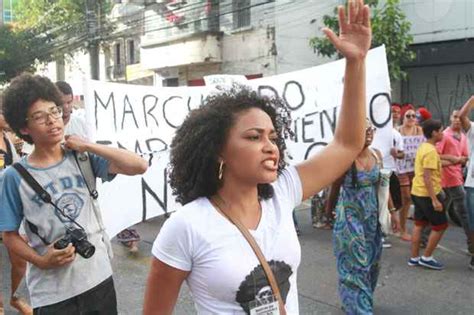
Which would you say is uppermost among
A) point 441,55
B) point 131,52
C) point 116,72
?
point 131,52

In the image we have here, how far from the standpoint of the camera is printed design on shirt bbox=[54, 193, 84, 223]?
2.65m

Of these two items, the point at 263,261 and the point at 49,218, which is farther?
the point at 49,218

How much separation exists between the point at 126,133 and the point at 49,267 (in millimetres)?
2596

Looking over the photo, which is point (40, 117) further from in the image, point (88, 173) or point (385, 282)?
point (385, 282)

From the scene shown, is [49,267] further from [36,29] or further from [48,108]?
[36,29]

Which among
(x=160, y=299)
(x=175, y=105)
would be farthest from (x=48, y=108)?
(x=175, y=105)

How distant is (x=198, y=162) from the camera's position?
6.56 ft

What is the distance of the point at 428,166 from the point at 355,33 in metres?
4.22

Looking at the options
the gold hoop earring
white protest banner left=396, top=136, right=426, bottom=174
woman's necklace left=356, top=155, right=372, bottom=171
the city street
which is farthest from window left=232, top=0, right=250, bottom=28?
the gold hoop earring

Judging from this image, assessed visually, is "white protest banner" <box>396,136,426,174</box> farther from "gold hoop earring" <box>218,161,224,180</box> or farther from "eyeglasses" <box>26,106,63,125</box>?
"gold hoop earring" <box>218,161,224,180</box>

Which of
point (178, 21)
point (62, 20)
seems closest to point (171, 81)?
point (178, 21)

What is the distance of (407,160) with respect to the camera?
8.09 meters

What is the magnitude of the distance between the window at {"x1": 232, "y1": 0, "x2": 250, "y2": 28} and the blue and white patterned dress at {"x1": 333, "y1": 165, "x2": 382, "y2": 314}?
16397 mm

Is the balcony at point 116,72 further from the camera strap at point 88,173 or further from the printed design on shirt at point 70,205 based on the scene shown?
the printed design on shirt at point 70,205
